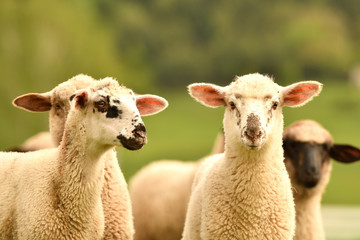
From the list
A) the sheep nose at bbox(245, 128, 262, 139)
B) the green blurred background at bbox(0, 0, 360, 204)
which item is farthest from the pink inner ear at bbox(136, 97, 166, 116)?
the green blurred background at bbox(0, 0, 360, 204)

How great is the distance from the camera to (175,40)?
4769 cm

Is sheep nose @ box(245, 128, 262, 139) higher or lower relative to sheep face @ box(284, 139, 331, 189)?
lower

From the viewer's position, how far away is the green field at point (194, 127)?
2984 centimetres

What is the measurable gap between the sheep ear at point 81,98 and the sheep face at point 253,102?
120cm

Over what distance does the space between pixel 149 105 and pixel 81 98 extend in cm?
79

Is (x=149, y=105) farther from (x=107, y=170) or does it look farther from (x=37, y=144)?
(x=37, y=144)

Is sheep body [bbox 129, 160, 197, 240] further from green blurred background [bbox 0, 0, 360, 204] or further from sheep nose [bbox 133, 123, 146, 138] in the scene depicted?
green blurred background [bbox 0, 0, 360, 204]

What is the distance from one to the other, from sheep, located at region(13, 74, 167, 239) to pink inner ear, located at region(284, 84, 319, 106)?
115 centimetres

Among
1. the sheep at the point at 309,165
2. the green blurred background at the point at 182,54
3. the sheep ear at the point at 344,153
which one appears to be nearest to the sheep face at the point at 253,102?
the sheep at the point at 309,165

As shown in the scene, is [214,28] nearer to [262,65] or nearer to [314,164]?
Answer: [262,65]

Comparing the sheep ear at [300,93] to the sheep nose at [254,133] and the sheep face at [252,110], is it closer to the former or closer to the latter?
the sheep face at [252,110]

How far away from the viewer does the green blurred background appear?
31172 mm

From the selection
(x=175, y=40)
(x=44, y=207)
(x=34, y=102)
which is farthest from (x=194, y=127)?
(x=44, y=207)

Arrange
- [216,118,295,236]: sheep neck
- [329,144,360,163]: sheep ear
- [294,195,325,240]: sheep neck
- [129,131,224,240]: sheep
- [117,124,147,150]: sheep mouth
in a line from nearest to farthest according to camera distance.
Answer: [117,124,147,150]: sheep mouth
[216,118,295,236]: sheep neck
[294,195,325,240]: sheep neck
[329,144,360,163]: sheep ear
[129,131,224,240]: sheep
